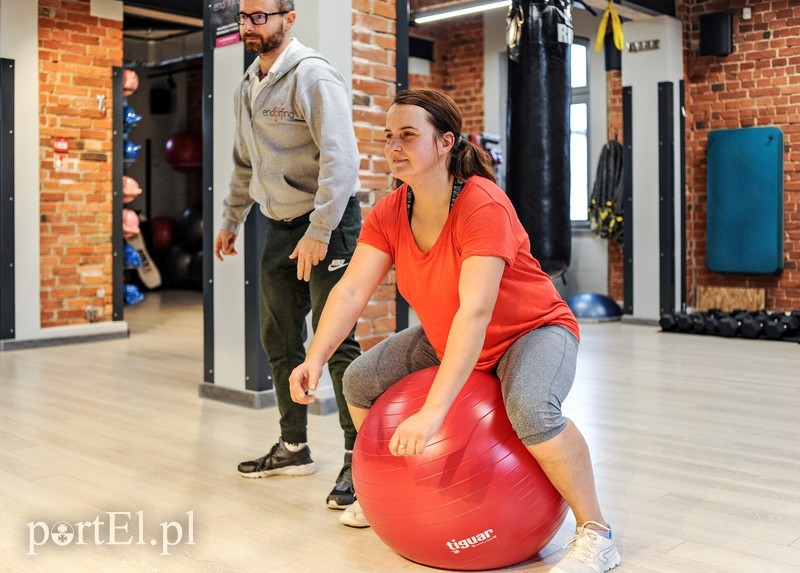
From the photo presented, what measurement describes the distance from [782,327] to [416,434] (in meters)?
5.39

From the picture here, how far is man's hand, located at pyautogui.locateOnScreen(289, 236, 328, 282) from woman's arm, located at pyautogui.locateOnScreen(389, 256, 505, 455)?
70 cm

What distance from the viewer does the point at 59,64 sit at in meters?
6.46

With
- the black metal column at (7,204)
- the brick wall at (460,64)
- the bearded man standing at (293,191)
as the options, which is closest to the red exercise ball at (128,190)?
the black metal column at (7,204)

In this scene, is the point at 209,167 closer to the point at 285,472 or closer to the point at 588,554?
the point at 285,472

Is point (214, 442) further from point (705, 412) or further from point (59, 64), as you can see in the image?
point (59, 64)

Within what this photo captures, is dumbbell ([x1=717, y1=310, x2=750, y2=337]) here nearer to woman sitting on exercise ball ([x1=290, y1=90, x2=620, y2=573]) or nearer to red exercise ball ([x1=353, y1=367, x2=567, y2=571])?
woman sitting on exercise ball ([x1=290, y1=90, x2=620, y2=573])

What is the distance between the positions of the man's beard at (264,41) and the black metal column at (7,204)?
399 centimetres

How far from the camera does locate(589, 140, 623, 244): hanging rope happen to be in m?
8.57

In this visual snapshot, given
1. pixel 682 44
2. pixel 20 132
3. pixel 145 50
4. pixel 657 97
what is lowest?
pixel 20 132

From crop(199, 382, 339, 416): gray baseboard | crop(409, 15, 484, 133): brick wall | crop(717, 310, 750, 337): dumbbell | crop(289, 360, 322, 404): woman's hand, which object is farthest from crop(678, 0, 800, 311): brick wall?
crop(289, 360, 322, 404): woman's hand

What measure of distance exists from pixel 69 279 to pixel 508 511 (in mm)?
5330

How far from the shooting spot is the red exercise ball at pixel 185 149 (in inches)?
474

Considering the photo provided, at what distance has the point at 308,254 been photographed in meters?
2.59

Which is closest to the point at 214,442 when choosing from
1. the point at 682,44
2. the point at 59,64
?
the point at 59,64
